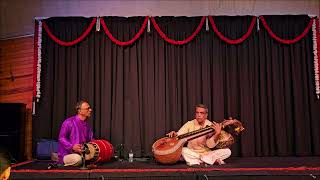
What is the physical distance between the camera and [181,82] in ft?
19.0

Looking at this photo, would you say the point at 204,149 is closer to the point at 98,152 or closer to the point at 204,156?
the point at 204,156

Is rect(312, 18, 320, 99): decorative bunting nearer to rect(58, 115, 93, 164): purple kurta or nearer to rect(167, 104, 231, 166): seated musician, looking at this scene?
rect(167, 104, 231, 166): seated musician

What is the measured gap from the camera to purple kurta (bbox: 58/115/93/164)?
4563 mm

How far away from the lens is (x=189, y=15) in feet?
19.7

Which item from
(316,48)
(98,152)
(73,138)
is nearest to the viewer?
(98,152)

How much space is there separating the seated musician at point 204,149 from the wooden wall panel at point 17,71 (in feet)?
9.34

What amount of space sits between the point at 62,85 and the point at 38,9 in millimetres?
1501

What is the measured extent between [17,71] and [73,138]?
2116 mm

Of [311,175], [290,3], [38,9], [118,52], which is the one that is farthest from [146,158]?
[290,3]

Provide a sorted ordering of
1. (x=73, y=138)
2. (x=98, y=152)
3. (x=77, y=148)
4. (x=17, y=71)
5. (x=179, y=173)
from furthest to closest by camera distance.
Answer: (x=17, y=71), (x=73, y=138), (x=98, y=152), (x=77, y=148), (x=179, y=173)

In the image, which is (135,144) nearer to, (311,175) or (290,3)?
(311,175)

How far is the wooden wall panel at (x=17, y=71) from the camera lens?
597 centimetres

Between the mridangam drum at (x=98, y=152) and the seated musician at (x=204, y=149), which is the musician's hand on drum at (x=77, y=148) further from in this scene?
the seated musician at (x=204, y=149)

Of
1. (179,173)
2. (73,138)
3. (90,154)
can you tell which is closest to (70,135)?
(73,138)
